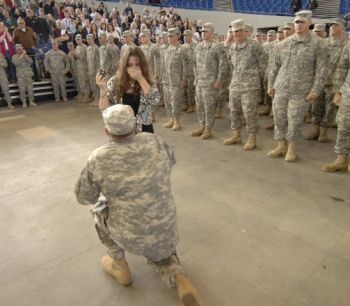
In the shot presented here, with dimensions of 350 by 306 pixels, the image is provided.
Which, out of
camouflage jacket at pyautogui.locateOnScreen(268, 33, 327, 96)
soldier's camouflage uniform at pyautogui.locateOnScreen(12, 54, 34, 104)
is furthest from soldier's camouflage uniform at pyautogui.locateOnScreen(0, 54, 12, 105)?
camouflage jacket at pyautogui.locateOnScreen(268, 33, 327, 96)

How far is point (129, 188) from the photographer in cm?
182

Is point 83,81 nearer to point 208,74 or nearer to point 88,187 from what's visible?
point 208,74

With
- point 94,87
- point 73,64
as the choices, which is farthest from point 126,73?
point 73,64

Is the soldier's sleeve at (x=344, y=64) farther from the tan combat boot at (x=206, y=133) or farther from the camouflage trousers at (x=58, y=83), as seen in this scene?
the camouflage trousers at (x=58, y=83)

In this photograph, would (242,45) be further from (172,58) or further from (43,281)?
(43,281)

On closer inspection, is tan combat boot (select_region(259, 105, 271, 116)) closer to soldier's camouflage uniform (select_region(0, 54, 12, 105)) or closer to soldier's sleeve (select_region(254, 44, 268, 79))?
soldier's sleeve (select_region(254, 44, 268, 79))

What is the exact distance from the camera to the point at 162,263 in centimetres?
206

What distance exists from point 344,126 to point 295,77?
81 centimetres

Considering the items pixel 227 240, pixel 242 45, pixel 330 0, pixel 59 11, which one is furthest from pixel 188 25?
pixel 227 240

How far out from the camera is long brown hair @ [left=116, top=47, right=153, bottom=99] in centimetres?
275

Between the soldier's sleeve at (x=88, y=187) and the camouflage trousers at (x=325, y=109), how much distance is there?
154 inches

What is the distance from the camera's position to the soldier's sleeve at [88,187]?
6.15ft

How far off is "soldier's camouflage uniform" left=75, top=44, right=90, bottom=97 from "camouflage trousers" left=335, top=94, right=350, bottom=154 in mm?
6566

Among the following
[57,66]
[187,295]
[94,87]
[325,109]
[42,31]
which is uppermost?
[42,31]
